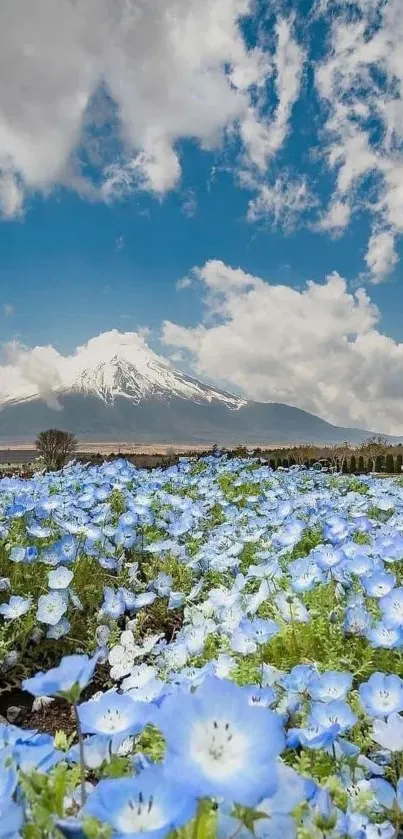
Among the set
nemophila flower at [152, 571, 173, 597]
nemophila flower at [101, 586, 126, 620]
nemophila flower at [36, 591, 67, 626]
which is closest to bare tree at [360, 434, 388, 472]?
nemophila flower at [152, 571, 173, 597]

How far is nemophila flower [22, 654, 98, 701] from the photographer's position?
42.5 inches

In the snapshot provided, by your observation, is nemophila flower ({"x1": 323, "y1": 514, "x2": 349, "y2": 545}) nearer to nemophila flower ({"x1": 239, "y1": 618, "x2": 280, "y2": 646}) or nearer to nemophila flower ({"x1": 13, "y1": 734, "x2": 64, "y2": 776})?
nemophila flower ({"x1": 239, "y1": 618, "x2": 280, "y2": 646})

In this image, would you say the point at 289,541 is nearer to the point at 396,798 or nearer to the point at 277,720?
the point at 396,798

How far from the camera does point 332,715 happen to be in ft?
4.82

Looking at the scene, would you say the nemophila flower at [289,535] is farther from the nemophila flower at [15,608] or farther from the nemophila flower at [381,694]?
the nemophila flower at [381,694]

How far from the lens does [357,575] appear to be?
9.77 feet

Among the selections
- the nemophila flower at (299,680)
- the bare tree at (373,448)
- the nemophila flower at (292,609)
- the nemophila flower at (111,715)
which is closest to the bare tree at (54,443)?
the bare tree at (373,448)

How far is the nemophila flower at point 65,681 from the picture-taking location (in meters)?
1.08

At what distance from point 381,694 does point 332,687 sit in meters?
0.14

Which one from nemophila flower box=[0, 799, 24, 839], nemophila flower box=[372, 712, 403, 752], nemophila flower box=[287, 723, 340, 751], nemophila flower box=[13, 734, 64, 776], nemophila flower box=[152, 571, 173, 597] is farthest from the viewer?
nemophila flower box=[152, 571, 173, 597]

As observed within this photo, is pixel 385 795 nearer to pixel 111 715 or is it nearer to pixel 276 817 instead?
pixel 276 817

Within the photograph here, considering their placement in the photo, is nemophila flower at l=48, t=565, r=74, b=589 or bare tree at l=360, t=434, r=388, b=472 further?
bare tree at l=360, t=434, r=388, b=472

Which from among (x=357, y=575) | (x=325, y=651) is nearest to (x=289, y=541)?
(x=357, y=575)

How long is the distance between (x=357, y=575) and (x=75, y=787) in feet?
6.33
